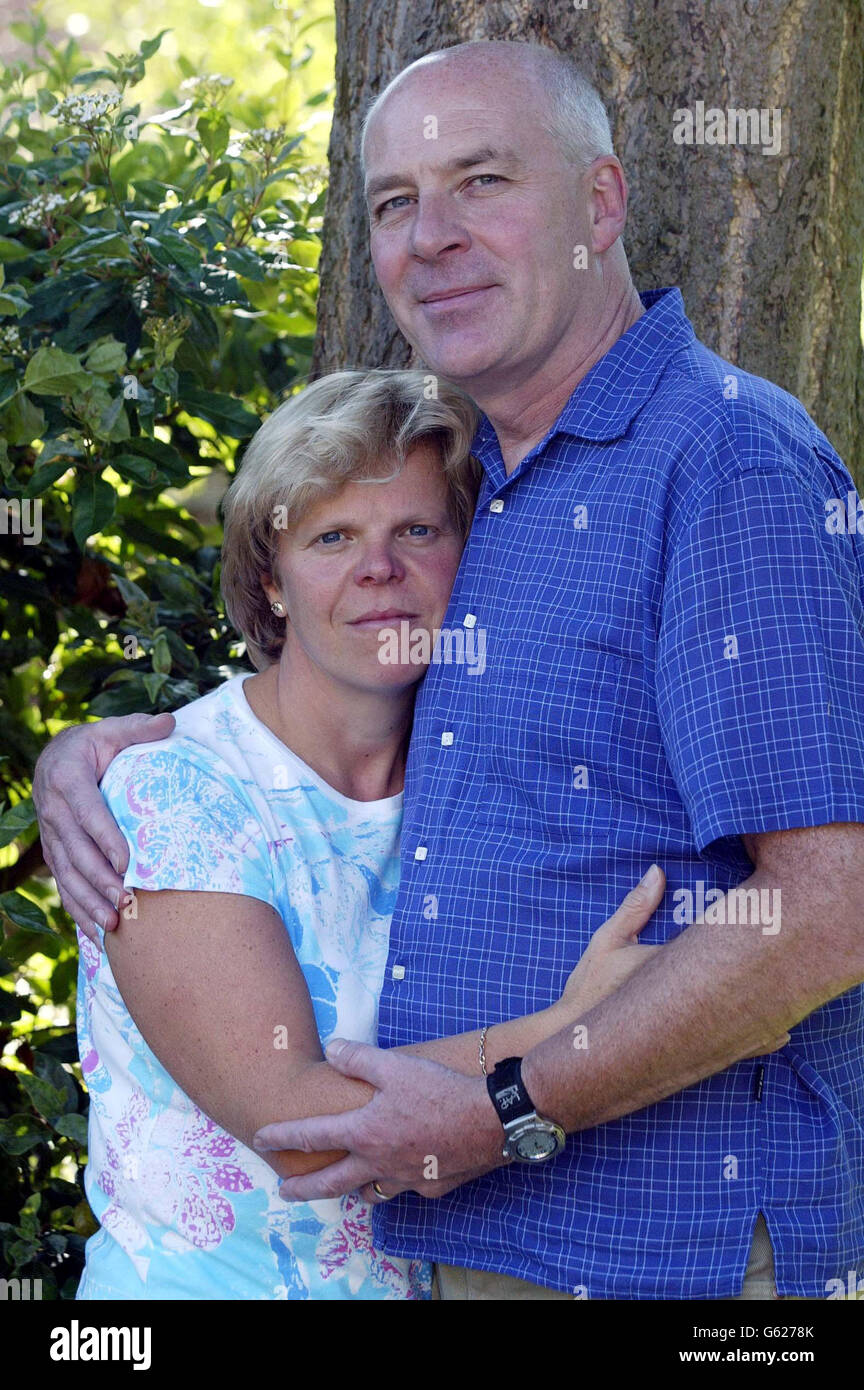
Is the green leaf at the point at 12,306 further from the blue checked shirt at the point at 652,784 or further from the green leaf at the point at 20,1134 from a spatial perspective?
the green leaf at the point at 20,1134

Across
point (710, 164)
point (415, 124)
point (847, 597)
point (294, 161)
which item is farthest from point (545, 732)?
point (294, 161)

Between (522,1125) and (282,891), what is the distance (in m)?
0.52

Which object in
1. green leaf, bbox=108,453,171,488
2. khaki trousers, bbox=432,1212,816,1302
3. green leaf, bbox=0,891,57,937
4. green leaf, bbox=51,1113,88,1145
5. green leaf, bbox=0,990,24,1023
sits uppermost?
green leaf, bbox=108,453,171,488

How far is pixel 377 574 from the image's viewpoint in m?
2.30

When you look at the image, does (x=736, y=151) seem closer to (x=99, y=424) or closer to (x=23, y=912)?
(x=99, y=424)

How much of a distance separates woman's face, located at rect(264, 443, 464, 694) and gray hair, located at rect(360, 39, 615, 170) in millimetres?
527

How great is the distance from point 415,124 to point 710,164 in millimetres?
663

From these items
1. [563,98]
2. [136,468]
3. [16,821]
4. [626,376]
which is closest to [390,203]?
[563,98]

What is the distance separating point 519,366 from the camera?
89.1 inches

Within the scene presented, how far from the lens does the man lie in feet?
5.96

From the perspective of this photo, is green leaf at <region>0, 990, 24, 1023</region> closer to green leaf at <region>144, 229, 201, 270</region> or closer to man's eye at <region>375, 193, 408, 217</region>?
green leaf at <region>144, 229, 201, 270</region>

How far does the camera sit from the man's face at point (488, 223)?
2244mm

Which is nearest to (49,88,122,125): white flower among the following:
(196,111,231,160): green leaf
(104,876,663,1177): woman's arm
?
(196,111,231,160): green leaf

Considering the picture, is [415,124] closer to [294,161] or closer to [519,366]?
[519,366]
